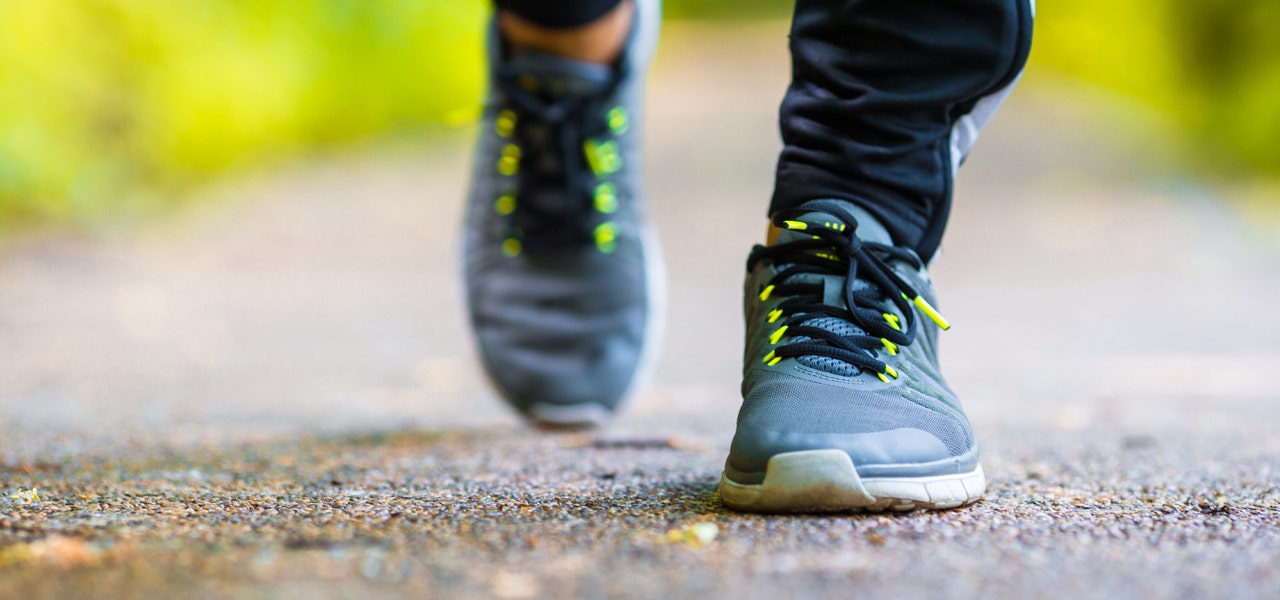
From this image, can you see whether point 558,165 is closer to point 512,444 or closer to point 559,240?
point 559,240

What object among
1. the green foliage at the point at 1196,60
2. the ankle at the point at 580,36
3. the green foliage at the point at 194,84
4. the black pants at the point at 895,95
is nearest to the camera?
the black pants at the point at 895,95

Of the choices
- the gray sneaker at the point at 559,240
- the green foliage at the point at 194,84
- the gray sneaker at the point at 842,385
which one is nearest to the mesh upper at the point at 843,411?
the gray sneaker at the point at 842,385

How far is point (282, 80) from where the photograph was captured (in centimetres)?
645

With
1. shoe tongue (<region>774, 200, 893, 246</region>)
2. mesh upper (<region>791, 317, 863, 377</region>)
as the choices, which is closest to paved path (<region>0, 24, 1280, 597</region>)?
mesh upper (<region>791, 317, 863, 377</region>)

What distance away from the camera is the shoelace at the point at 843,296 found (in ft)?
2.90

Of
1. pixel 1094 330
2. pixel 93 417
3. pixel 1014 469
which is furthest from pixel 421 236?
pixel 1014 469

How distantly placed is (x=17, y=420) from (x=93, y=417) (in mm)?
94

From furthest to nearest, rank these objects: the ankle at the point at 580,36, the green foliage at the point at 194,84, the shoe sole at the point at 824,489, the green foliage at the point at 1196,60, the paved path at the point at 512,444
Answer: the green foliage at the point at 1196,60 < the green foliage at the point at 194,84 < the ankle at the point at 580,36 < the shoe sole at the point at 824,489 < the paved path at the point at 512,444

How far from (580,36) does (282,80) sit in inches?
218

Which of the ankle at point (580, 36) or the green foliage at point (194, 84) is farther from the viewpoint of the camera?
the green foliage at point (194, 84)

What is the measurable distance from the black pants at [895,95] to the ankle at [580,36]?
0.49 meters

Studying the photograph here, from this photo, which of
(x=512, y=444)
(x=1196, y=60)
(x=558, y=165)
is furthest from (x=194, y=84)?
(x=1196, y=60)

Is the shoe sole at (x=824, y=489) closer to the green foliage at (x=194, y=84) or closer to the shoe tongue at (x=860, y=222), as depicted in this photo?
the shoe tongue at (x=860, y=222)

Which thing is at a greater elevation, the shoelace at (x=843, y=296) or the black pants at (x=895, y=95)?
the black pants at (x=895, y=95)
